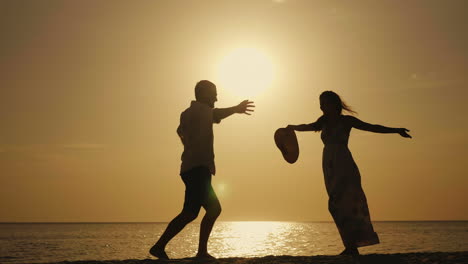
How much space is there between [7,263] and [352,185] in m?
51.2

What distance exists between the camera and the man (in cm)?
809

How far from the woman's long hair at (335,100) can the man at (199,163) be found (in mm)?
1340

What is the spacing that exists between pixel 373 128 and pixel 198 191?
2968mm

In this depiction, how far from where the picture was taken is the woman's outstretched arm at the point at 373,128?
29.4 feet

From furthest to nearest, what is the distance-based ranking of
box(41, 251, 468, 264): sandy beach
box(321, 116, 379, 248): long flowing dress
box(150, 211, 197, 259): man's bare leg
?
box(321, 116, 379, 248): long flowing dress < box(150, 211, 197, 259): man's bare leg < box(41, 251, 468, 264): sandy beach

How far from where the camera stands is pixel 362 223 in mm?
8859

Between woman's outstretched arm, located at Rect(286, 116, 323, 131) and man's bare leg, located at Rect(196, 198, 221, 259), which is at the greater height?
woman's outstretched arm, located at Rect(286, 116, 323, 131)

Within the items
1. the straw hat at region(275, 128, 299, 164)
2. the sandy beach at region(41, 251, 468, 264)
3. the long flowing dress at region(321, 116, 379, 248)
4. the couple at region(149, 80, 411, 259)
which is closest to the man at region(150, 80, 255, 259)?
the couple at region(149, 80, 411, 259)

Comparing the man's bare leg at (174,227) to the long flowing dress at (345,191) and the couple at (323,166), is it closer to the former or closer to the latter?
the couple at (323,166)

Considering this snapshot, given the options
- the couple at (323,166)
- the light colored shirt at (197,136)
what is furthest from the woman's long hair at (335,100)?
the light colored shirt at (197,136)

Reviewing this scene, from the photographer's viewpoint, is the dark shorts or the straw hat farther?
→ the straw hat

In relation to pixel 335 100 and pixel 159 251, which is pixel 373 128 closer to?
pixel 335 100

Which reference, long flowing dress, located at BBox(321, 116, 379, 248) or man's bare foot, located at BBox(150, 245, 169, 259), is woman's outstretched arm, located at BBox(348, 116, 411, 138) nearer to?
long flowing dress, located at BBox(321, 116, 379, 248)

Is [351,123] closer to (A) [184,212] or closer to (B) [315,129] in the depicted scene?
(B) [315,129]
